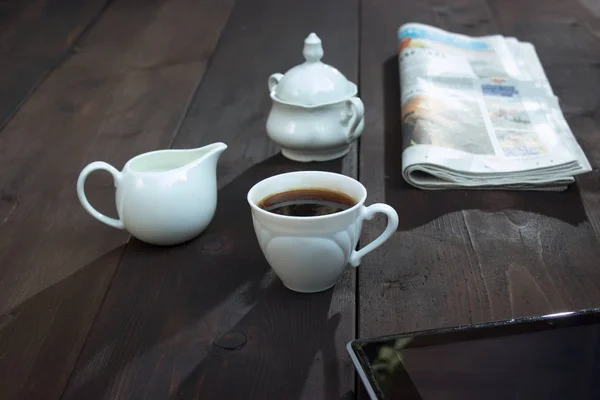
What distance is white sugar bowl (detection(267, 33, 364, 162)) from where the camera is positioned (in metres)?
0.86

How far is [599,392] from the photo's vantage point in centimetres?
45

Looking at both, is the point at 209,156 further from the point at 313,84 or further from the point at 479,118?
the point at 479,118

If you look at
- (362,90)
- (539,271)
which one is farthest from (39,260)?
(362,90)

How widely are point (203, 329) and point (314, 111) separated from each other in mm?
382

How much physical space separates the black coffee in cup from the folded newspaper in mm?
210

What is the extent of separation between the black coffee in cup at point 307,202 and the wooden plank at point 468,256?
72mm

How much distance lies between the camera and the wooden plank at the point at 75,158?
0.58 metres

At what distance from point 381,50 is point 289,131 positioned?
555mm

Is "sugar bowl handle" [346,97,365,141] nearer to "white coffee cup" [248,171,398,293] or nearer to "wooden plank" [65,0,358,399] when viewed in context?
"wooden plank" [65,0,358,399]

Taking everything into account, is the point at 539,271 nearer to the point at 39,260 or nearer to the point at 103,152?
the point at 39,260

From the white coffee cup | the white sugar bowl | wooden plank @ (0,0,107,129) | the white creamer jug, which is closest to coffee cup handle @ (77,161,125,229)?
the white creamer jug

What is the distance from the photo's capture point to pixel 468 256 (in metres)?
0.68

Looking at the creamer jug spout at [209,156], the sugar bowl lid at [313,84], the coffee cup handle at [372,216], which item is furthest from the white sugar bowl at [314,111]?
the coffee cup handle at [372,216]

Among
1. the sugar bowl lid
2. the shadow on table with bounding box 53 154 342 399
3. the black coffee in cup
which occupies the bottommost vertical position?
the shadow on table with bounding box 53 154 342 399
